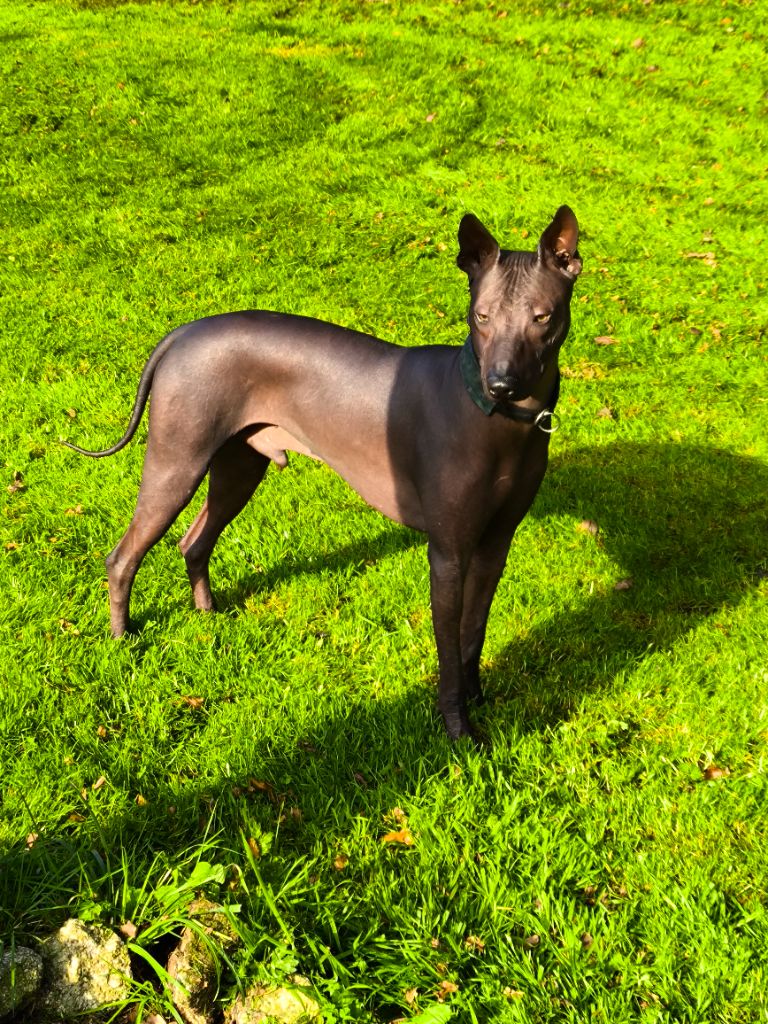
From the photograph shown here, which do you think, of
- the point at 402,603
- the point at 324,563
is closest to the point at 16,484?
the point at 324,563

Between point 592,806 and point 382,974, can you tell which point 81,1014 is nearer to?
point 382,974

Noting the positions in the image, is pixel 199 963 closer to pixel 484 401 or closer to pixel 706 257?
pixel 484 401

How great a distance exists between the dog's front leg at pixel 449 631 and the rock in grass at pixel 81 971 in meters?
1.58

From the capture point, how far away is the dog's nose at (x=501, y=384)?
10.0ft

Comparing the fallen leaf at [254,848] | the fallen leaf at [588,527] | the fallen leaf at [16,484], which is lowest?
the fallen leaf at [16,484]

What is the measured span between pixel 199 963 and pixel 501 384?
6.39ft

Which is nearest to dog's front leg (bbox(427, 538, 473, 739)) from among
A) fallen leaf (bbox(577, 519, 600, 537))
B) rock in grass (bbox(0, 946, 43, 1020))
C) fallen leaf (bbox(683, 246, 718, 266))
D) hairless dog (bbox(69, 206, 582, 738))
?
hairless dog (bbox(69, 206, 582, 738))

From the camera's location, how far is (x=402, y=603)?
16.0ft

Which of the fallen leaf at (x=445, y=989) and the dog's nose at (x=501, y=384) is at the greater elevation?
the dog's nose at (x=501, y=384)

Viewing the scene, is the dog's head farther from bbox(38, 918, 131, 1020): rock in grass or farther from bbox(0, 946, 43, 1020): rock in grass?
bbox(0, 946, 43, 1020): rock in grass

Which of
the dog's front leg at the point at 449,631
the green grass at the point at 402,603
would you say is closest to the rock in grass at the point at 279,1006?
the green grass at the point at 402,603

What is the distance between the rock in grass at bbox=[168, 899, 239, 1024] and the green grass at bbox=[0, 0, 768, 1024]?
0.25 ft

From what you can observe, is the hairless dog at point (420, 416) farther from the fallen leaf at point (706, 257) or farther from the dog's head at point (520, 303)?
the fallen leaf at point (706, 257)

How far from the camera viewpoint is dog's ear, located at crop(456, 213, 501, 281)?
3.16 meters
